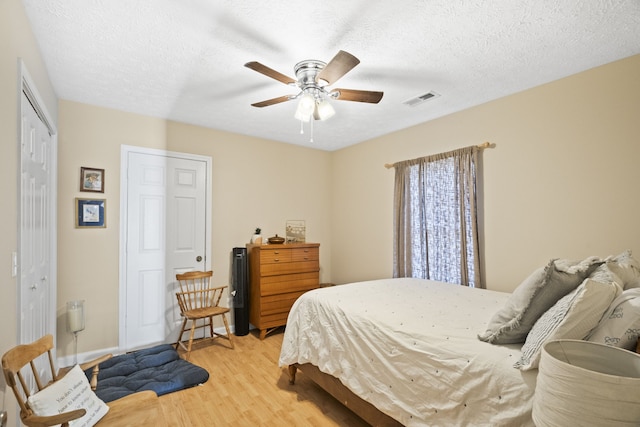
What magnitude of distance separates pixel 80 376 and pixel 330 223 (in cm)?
381

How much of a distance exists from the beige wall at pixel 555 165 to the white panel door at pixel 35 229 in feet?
10.6

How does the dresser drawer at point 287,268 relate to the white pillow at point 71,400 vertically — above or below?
above

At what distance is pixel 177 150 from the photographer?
369 cm

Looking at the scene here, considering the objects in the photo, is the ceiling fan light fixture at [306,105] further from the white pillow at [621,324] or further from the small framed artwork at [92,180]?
the small framed artwork at [92,180]

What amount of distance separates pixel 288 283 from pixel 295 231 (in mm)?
912

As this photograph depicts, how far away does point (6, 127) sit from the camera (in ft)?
4.67

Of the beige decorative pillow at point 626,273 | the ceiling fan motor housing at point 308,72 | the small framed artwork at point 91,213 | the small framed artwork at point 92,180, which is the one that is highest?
the ceiling fan motor housing at point 308,72

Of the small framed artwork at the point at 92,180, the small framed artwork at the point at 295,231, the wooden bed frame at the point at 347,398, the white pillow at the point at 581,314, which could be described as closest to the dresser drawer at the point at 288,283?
the small framed artwork at the point at 295,231

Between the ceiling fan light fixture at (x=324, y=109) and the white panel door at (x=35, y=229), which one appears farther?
the ceiling fan light fixture at (x=324, y=109)

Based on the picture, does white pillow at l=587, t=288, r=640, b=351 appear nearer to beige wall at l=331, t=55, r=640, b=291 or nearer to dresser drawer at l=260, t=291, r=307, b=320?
beige wall at l=331, t=55, r=640, b=291

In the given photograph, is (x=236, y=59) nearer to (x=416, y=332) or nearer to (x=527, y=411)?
(x=416, y=332)

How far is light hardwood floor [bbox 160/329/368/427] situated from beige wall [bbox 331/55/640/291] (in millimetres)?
1996

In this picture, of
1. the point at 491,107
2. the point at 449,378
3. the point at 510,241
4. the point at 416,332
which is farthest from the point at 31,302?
the point at 491,107

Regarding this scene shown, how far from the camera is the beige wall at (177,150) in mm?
3045
